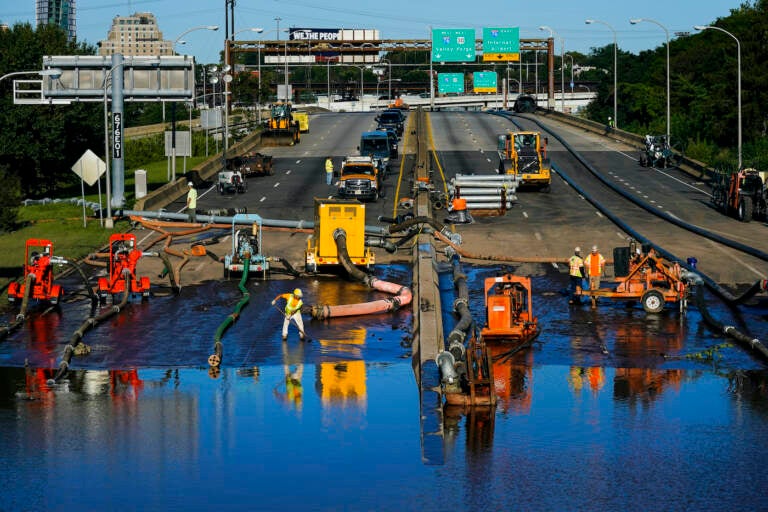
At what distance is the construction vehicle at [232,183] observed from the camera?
2547 inches

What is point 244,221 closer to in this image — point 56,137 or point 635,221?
point 635,221

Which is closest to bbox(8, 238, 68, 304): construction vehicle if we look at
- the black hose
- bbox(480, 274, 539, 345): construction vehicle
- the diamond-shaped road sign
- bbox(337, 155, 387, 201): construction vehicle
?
bbox(480, 274, 539, 345): construction vehicle

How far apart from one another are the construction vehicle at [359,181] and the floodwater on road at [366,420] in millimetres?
25543

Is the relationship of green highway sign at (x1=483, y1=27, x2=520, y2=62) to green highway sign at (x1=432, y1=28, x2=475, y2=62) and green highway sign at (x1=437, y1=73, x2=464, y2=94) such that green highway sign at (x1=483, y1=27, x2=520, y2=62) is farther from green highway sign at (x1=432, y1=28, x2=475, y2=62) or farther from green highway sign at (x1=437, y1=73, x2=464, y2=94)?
green highway sign at (x1=437, y1=73, x2=464, y2=94)

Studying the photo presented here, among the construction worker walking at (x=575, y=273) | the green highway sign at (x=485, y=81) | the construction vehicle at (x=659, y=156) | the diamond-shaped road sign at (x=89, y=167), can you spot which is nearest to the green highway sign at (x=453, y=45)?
the green highway sign at (x=485, y=81)

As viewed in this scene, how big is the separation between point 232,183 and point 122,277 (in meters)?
27.5

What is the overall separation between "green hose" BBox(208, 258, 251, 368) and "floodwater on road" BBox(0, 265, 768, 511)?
223mm

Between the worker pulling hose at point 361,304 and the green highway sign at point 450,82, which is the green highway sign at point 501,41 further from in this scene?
the worker pulling hose at point 361,304

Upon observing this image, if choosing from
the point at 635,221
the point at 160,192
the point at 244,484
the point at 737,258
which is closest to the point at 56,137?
the point at 160,192

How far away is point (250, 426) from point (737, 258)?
26.2m

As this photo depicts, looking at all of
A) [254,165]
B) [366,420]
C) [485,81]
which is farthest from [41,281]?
[485,81]

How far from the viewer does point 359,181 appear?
60.3m

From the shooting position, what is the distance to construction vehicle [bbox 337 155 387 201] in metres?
60.2

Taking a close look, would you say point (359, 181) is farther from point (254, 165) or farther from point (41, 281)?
point (41, 281)
